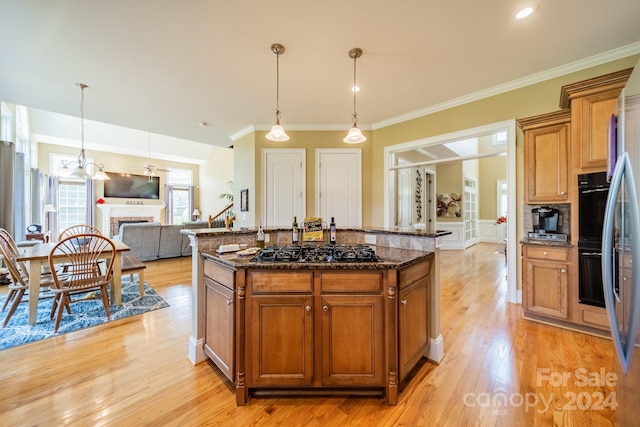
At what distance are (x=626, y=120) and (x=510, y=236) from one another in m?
2.23

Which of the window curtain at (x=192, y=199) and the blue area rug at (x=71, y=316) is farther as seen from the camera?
the window curtain at (x=192, y=199)

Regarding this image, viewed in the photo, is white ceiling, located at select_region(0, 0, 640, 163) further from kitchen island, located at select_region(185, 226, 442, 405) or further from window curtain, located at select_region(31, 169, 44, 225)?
window curtain, located at select_region(31, 169, 44, 225)

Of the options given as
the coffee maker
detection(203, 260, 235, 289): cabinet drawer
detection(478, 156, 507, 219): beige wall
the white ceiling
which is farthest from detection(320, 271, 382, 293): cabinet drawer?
detection(478, 156, 507, 219): beige wall

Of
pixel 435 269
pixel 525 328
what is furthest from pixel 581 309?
pixel 435 269

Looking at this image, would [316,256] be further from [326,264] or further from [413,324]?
[413,324]

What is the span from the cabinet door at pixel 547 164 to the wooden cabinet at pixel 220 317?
3287mm

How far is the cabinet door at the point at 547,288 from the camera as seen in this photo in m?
2.41

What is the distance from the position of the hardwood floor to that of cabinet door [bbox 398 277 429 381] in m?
0.18

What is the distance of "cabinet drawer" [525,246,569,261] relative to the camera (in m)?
2.41

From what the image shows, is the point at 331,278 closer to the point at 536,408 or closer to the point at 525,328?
the point at 536,408

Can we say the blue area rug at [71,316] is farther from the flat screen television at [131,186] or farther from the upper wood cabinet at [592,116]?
the flat screen television at [131,186]

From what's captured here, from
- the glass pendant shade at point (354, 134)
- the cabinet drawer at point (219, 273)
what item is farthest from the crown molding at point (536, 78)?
the cabinet drawer at point (219, 273)

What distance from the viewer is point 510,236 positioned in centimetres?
307

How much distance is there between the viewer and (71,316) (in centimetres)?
274
